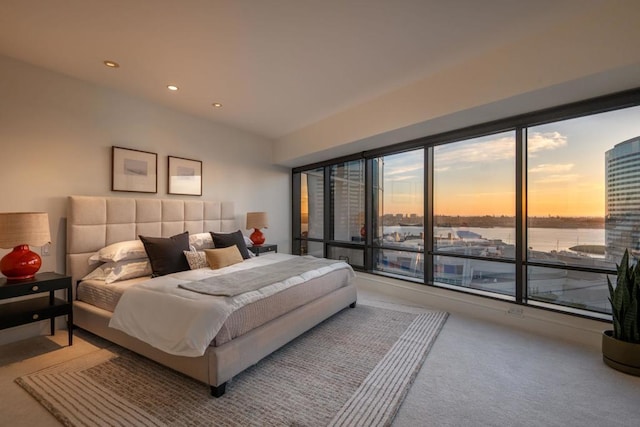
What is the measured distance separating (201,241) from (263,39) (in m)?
2.62

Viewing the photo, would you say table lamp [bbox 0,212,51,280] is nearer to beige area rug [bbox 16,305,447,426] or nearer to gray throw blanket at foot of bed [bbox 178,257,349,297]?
beige area rug [bbox 16,305,447,426]

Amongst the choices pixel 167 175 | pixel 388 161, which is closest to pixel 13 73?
pixel 167 175

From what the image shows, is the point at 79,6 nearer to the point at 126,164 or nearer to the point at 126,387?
the point at 126,164

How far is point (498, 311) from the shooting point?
324 centimetres

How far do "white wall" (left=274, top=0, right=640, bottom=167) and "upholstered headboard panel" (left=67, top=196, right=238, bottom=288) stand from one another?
8.36ft

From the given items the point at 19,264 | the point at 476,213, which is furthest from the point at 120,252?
A: the point at 476,213

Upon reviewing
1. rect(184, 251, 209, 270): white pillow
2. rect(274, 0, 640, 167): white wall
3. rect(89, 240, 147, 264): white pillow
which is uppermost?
rect(274, 0, 640, 167): white wall

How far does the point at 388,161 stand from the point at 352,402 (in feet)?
11.8

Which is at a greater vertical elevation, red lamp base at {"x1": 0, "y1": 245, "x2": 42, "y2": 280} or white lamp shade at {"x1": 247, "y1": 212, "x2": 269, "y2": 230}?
white lamp shade at {"x1": 247, "y1": 212, "x2": 269, "y2": 230}

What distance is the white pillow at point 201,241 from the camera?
12.3 ft

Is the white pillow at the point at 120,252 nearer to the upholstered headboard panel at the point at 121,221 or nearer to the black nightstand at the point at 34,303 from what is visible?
the upholstered headboard panel at the point at 121,221

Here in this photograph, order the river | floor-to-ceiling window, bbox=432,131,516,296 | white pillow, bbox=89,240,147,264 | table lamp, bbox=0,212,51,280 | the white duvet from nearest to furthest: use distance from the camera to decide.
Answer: the white duvet < table lamp, bbox=0,212,51,280 < the river < white pillow, bbox=89,240,147,264 < floor-to-ceiling window, bbox=432,131,516,296

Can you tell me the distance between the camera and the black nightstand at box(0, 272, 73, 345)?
2.33 metres

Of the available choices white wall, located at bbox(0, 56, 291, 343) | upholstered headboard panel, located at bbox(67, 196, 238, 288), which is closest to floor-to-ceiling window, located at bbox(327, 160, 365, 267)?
upholstered headboard panel, located at bbox(67, 196, 238, 288)
